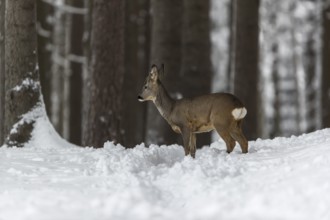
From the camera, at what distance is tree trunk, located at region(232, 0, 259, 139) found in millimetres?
15000

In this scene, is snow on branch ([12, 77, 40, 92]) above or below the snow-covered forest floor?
above

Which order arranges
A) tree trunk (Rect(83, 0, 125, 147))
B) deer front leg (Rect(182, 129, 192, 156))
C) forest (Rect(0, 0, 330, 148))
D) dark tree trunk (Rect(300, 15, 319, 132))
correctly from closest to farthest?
1. deer front leg (Rect(182, 129, 192, 156))
2. forest (Rect(0, 0, 330, 148))
3. tree trunk (Rect(83, 0, 125, 147))
4. dark tree trunk (Rect(300, 15, 319, 132))

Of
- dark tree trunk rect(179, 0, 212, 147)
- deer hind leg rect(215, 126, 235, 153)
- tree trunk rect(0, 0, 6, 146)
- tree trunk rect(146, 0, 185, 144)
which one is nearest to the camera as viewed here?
deer hind leg rect(215, 126, 235, 153)

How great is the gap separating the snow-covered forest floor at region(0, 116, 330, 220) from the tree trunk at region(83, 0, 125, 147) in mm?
3042

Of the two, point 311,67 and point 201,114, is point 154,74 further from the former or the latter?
point 311,67

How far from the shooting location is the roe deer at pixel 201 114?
920cm

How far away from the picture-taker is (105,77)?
39.8 feet

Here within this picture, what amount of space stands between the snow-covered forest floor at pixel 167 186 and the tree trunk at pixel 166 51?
19.1 ft

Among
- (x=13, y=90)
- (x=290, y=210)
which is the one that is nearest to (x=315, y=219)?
(x=290, y=210)

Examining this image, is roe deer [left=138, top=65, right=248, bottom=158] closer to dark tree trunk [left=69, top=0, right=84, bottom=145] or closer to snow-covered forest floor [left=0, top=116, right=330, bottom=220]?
snow-covered forest floor [left=0, top=116, right=330, bottom=220]

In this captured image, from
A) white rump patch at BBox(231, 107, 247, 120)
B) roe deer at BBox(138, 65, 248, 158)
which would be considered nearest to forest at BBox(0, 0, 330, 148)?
roe deer at BBox(138, 65, 248, 158)

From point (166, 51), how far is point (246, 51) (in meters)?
1.85

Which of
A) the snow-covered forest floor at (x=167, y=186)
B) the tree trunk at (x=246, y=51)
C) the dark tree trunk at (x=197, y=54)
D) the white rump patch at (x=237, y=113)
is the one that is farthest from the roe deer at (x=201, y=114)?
the dark tree trunk at (x=197, y=54)

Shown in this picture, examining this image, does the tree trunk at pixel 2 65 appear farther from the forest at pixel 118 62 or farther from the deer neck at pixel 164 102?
the deer neck at pixel 164 102
